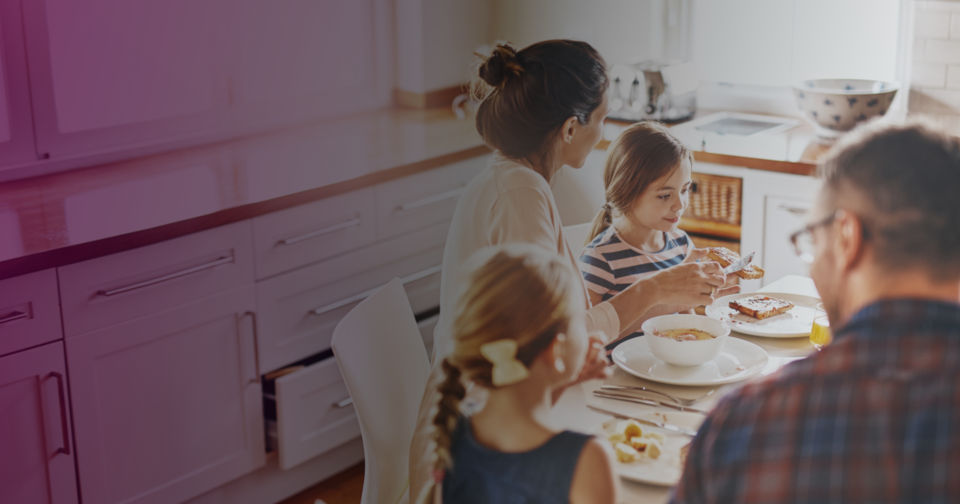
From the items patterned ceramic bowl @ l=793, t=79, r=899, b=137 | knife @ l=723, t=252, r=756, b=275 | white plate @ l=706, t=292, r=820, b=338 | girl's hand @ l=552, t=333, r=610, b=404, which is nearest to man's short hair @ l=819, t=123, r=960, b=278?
girl's hand @ l=552, t=333, r=610, b=404

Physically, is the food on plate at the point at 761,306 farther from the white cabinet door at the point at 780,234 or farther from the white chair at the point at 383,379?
the white cabinet door at the point at 780,234

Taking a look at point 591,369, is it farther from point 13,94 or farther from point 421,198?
point 13,94

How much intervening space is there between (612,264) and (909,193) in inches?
31.9

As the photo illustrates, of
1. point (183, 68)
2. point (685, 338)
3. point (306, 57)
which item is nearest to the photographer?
point (685, 338)

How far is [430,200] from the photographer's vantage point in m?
2.46

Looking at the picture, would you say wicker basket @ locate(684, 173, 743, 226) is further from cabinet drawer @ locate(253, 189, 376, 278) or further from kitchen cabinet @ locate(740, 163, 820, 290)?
cabinet drawer @ locate(253, 189, 376, 278)

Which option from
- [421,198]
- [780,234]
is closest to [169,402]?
[421,198]

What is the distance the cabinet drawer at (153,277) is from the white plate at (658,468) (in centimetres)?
109

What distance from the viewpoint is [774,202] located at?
234 centimetres

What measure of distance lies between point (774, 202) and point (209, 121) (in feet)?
4.74

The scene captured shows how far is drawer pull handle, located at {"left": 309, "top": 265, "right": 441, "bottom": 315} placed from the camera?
Answer: 2293mm

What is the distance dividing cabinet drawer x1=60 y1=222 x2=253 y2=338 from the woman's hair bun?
1.02 metres

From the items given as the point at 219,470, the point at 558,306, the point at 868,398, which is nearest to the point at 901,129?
the point at 868,398

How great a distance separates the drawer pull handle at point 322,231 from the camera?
2.17m
